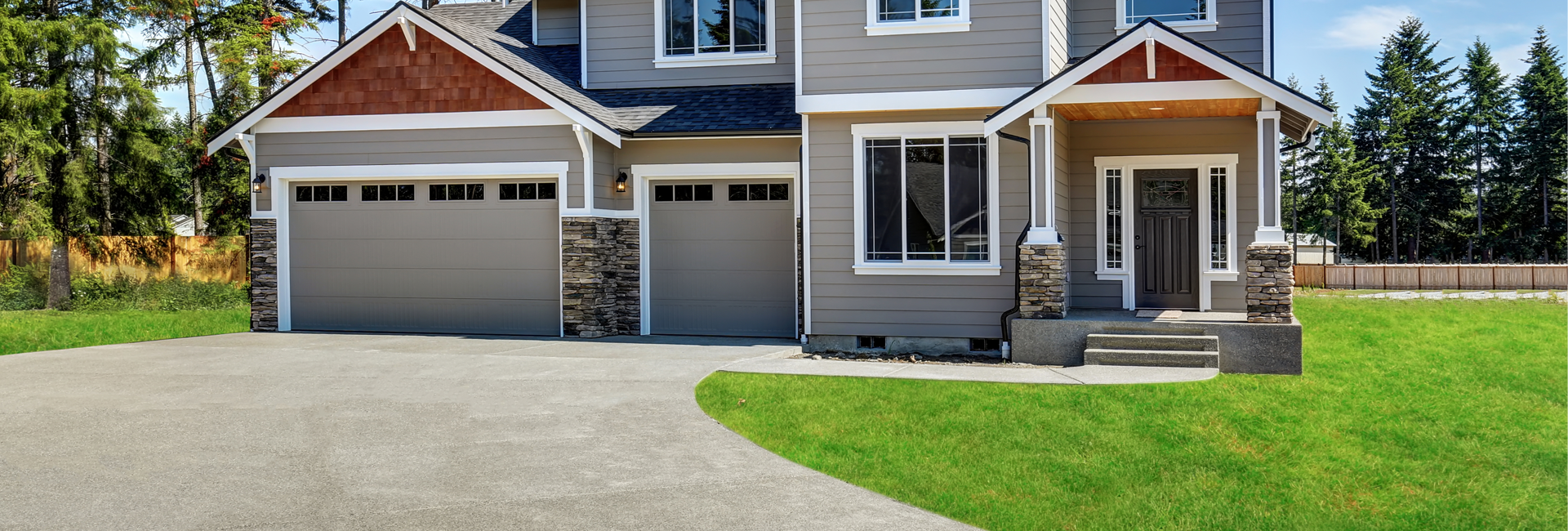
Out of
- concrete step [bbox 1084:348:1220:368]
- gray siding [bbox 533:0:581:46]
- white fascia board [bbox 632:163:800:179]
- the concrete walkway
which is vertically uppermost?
gray siding [bbox 533:0:581:46]

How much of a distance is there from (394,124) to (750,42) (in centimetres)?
486

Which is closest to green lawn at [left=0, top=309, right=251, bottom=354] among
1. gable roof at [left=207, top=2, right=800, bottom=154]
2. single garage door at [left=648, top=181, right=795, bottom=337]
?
gable roof at [left=207, top=2, right=800, bottom=154]

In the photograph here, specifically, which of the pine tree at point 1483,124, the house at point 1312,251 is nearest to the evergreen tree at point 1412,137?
the pine tree at point 1483,124

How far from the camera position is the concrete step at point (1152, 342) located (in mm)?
11383

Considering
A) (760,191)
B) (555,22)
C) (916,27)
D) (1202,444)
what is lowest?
(1202,444)

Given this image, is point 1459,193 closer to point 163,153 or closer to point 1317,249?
point 1317,249

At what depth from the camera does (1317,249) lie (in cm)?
5709

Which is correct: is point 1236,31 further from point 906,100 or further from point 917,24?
point 906,100

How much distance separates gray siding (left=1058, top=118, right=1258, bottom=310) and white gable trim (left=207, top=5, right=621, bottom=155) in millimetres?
5662

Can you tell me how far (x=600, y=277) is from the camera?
14.7 m

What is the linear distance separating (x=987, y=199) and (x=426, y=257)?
294 inches

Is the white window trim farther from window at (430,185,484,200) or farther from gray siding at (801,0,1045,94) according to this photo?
window at (430,185,484,200)

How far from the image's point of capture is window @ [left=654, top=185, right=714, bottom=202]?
597 inches

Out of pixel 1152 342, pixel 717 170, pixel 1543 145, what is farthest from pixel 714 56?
pixel 1543 145
